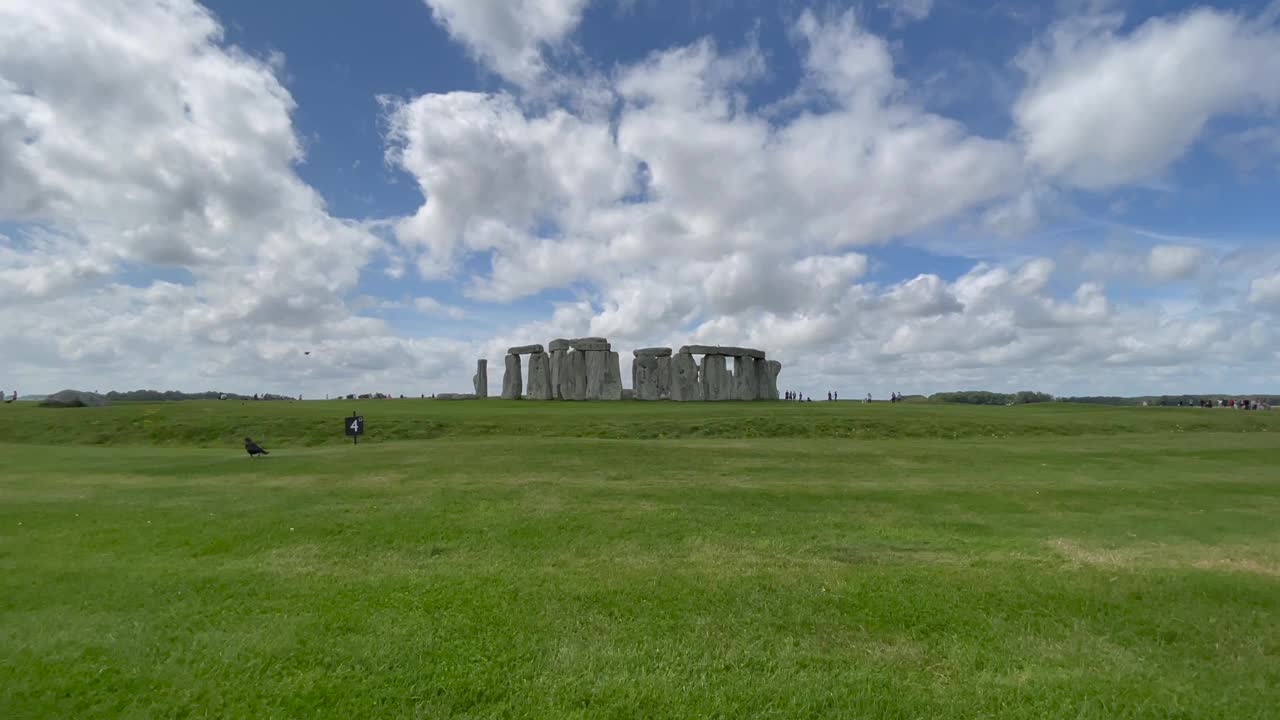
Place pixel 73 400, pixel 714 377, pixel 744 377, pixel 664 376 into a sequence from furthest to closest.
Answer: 1. pixel 744 377
2. pixel 714 377
3. pixel 664 376
4. pixel 73 400

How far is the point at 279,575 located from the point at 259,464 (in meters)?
10.8

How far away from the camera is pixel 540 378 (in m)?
49.4

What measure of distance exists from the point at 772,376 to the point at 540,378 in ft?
63.6

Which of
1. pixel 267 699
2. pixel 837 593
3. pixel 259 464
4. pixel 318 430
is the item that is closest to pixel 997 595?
pixel 837 593

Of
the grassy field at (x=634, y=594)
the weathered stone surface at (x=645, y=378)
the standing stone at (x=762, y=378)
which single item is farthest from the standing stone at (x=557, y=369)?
the grassy field at (x=634, y=594)

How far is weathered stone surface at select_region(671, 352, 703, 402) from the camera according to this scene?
1943 inches

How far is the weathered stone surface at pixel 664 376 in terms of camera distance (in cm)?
4966

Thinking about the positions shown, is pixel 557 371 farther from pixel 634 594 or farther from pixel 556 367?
pixel 634 594

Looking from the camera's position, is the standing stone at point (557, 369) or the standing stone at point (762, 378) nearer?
the standing stone at point (557, 369)

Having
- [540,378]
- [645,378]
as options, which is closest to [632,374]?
[645,378]

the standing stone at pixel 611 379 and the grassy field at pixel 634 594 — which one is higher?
the standing stone at pixel 611 379

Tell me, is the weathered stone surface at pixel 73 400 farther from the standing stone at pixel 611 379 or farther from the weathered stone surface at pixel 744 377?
the weathered stone surface at pixel 744 377

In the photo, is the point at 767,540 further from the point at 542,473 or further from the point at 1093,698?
the point at 542,473

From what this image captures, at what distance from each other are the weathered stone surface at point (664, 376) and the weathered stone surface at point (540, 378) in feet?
26.8
